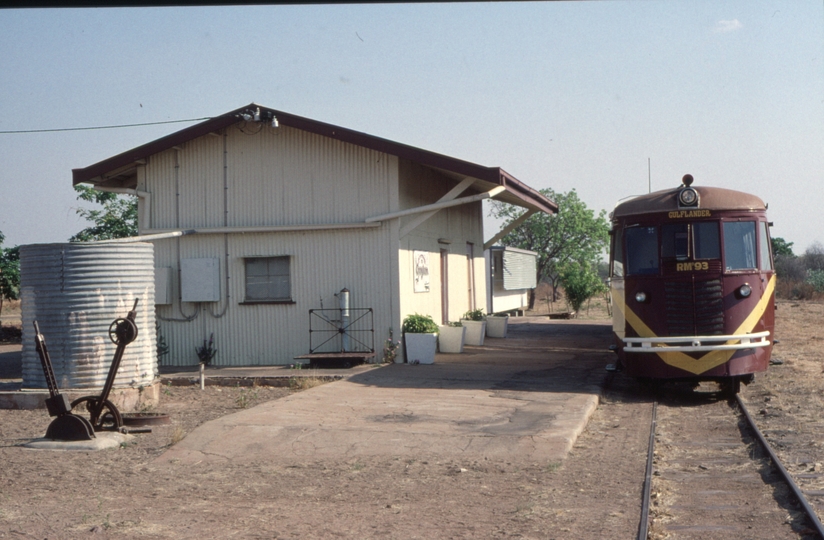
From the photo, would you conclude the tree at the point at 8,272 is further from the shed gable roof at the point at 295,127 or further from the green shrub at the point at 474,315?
the green shrub at the point at 474,315

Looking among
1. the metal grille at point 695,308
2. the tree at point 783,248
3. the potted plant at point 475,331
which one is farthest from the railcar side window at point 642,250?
the tree at point 783,248

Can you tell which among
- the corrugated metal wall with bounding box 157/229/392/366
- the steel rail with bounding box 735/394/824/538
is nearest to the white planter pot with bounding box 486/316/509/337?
the corrugated metal wall with bounding box 157/229/392/366

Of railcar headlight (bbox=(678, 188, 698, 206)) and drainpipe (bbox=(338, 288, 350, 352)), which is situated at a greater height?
railcar headlight (bbox=(678, 188, 698, 206))

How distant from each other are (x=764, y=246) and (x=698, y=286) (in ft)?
4.19

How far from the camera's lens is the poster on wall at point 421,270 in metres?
16.9

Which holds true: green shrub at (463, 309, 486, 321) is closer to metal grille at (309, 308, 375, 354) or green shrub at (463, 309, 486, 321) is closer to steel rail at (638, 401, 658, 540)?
metal grille at (309, 308, 375, 354)

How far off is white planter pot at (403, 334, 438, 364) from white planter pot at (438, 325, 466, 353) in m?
1.72

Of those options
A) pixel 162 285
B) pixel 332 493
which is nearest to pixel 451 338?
pixel 162 285

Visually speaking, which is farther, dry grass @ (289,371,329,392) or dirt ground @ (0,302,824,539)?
dry grass @ (289,371,329,392)

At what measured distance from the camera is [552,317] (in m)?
35.0

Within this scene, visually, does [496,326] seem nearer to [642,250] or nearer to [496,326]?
[496,326]

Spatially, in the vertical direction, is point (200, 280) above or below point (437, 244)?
below

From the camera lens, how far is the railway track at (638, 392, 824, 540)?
5.94 m

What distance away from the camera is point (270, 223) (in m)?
16.5
